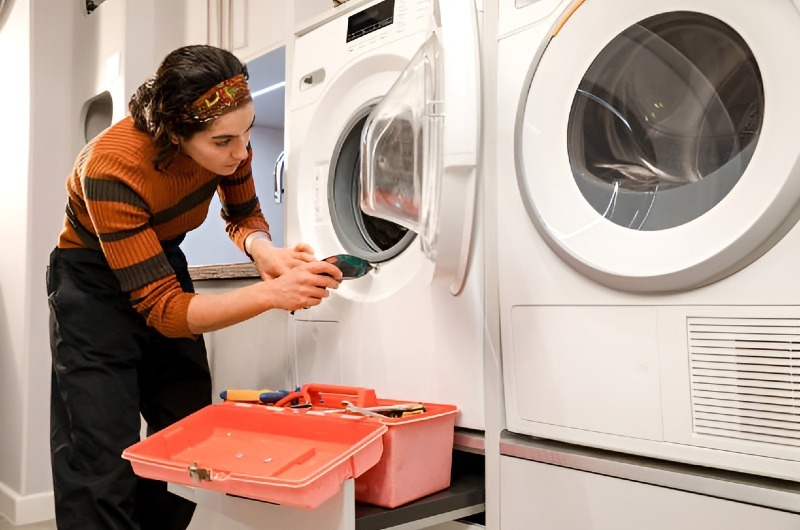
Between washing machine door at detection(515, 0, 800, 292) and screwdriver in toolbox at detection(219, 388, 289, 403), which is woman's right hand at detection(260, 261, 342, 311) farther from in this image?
washing machine door at detection(515, 0, 800, 292)

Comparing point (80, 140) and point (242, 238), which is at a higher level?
point (80, 140)

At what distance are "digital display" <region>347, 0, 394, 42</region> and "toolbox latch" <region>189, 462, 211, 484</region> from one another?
3.09ft

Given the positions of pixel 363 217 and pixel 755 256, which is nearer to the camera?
pixel 755 256

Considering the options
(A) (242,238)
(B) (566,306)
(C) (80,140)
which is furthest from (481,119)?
(C) (80,140)

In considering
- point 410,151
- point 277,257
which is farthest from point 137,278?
point 410,151

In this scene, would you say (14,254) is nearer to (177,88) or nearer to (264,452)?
(177,88)

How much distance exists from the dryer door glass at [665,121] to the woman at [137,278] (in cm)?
51

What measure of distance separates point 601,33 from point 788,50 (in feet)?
0.88

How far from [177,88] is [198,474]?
28.0 inches

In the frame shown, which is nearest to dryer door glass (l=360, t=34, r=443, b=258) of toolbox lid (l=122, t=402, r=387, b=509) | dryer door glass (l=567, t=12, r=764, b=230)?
dryer door glass (l=567, t=12, r=764, b=230)

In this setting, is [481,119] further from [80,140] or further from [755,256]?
[80,140]

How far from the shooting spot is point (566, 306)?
1.02 metres

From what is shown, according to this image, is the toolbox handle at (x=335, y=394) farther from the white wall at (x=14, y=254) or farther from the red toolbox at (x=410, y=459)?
the white wall at (x=14, y=254)

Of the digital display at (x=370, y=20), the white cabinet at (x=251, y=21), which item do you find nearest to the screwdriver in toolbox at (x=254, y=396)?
the digital display at (x=370, y=20)
